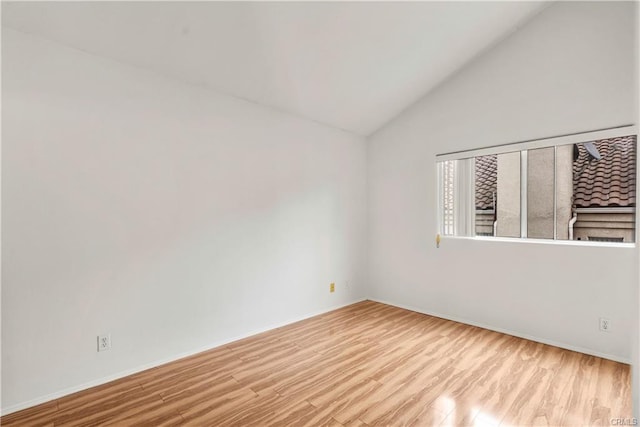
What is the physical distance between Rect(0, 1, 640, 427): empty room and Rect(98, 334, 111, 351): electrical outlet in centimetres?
2

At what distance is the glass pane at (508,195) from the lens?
3.32 meters

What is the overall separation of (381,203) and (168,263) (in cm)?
291

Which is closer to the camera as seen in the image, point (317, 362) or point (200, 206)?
point (317, 362)

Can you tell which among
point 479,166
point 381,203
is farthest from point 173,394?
point 479,166

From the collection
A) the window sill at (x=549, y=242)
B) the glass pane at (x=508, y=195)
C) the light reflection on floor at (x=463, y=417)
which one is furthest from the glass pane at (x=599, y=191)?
the light reflection on floor at (x=463, y=417)

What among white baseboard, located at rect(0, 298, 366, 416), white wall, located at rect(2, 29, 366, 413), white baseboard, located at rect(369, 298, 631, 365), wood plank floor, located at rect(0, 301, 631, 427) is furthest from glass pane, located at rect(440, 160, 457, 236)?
white baseboard, located at rect(0, 298, 366, 416)

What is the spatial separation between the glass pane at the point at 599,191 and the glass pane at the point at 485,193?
0.60 metres

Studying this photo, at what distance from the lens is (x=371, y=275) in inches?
180

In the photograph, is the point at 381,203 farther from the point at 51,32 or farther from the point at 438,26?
the point at 51,32

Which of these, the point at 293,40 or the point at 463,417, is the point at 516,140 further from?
the point at 463,417

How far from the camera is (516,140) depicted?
316 centimetres

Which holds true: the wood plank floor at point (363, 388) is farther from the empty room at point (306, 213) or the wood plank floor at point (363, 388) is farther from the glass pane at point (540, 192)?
the glass pane at point (540, 192)

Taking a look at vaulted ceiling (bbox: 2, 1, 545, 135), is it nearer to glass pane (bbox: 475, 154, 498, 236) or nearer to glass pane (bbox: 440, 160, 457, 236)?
glass pane (bbox: 440, 160, 457, 236)

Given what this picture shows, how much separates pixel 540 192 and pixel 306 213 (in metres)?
2.59
